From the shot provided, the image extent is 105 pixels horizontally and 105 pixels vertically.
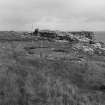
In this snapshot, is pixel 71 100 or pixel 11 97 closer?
pixel 11 97

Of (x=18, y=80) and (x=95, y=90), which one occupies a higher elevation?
(x=18, y=80)

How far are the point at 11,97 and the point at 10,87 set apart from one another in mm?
715

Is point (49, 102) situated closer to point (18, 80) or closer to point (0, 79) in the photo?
point (18, 80)

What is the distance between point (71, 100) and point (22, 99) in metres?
2.11

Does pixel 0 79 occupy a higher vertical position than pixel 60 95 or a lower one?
higher

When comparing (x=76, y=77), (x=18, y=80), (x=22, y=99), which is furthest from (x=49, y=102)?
(x=76, y=77)

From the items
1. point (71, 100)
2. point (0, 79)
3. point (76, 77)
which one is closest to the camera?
point (71, 100)

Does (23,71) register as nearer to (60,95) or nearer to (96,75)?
(60,95)

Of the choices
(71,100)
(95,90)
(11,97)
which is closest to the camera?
(11,97)

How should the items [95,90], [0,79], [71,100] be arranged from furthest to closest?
[95,90] < [0,79] < [71,100]

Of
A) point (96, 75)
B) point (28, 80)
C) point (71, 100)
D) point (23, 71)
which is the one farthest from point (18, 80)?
point (96, 75)

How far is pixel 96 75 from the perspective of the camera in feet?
36.7

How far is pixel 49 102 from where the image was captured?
6.79 meters

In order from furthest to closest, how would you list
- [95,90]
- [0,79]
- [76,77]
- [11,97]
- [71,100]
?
[76,77] < [95,90] < [0,79] < [71,100] < [11,97]
